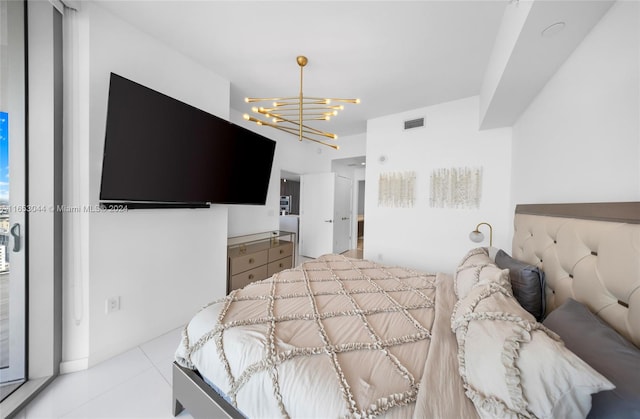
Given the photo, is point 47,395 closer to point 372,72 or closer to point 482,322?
point 482,322

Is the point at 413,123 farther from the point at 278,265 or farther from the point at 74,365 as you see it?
the point at 74,365

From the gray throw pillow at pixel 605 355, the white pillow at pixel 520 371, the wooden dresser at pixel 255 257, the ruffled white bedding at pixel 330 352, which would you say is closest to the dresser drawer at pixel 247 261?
the wooden dresser at pixel 255 257

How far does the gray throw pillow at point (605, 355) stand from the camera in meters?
0.57

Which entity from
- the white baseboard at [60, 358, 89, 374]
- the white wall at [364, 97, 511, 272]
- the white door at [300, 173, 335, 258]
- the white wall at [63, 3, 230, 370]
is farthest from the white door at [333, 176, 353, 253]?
the white baseboard at [60, 358, 89, 374]

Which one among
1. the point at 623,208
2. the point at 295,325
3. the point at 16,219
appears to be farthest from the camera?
the point at 16,219

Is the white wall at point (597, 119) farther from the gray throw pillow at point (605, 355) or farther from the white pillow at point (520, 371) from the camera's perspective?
the white pillow at point (520, 371)

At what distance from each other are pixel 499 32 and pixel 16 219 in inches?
148

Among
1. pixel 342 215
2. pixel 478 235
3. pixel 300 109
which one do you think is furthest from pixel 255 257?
pixel 478 235

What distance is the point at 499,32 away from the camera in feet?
5.69

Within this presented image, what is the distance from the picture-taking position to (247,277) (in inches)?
117

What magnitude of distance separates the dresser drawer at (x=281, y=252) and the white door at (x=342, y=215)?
1.46 meters

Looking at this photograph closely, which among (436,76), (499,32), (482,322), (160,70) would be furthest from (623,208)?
(160,70)

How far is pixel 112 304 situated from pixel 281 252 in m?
2.05

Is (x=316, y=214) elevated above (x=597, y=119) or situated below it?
below
